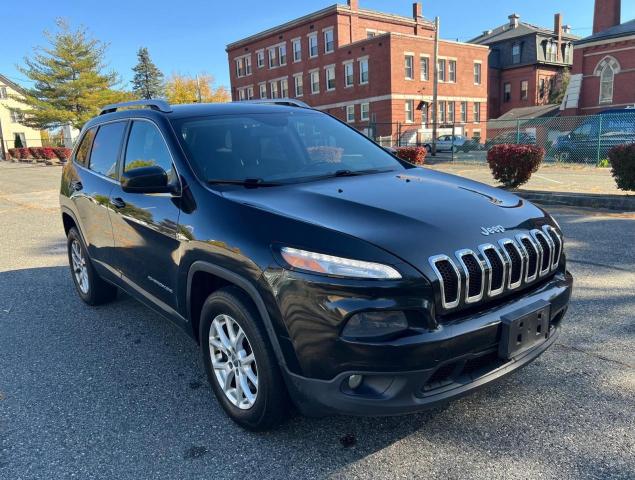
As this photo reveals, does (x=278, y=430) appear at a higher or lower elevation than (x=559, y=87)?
lower

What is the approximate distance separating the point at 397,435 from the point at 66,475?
1.67 m

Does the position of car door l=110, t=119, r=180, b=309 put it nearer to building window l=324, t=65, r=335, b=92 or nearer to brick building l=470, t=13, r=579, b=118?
building window l=324, t=65, r=335, b=92

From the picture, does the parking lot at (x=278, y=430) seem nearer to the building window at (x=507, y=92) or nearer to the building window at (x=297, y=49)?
the building window at (x=297, y=49)

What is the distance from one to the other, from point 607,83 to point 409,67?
14.1 m

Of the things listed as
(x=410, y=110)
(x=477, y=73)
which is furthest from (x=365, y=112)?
(x=477, y=73)

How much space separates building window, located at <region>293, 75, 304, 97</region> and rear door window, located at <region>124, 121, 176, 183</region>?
4551 centimetres

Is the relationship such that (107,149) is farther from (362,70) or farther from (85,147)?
(362,70)

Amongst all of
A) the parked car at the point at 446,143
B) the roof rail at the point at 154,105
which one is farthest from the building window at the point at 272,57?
the roof rail at the point at 154,105

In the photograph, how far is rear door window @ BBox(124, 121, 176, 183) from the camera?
3.30 m

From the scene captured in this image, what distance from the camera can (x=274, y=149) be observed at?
3551 mm

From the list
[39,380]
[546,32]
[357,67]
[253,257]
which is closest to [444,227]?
[253,257]

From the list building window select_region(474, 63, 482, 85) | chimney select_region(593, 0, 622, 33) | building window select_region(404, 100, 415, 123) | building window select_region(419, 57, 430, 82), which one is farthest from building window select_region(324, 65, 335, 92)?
chimney select_region(593, 0, 622, 33)

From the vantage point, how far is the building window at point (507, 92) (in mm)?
55062

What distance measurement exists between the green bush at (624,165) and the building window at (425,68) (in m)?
34.4
